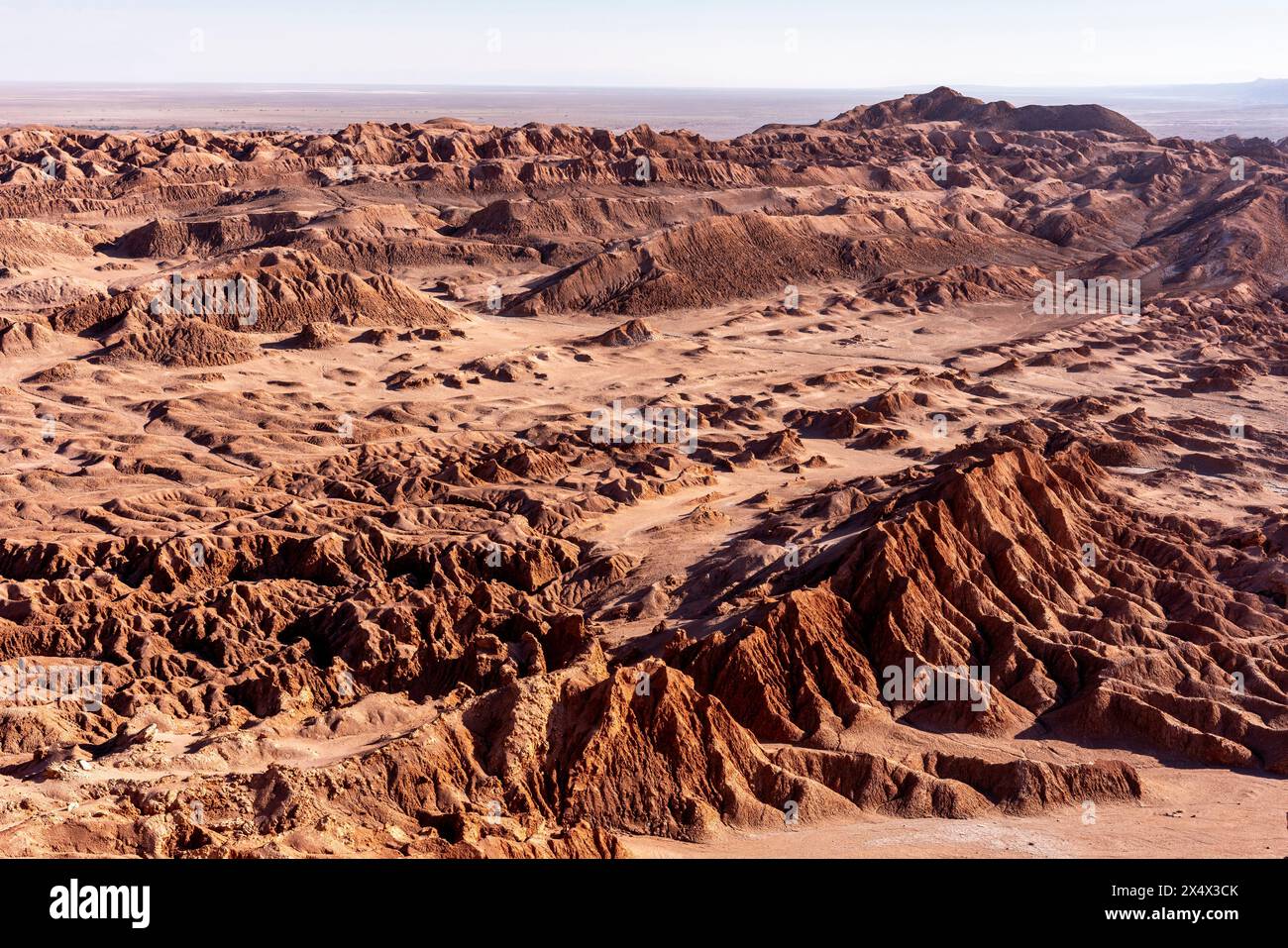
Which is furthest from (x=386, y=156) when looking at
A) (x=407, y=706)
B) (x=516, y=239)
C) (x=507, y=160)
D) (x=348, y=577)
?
(x=407, y=706)

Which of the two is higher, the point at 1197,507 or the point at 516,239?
the point at 516,239

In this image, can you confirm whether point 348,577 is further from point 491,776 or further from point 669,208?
point 669,208

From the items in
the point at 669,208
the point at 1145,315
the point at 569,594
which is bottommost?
the point at 569,594

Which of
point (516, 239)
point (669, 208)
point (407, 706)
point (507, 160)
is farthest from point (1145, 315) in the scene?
point (407, 706)

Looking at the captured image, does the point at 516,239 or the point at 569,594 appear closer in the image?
the point at 569,594
